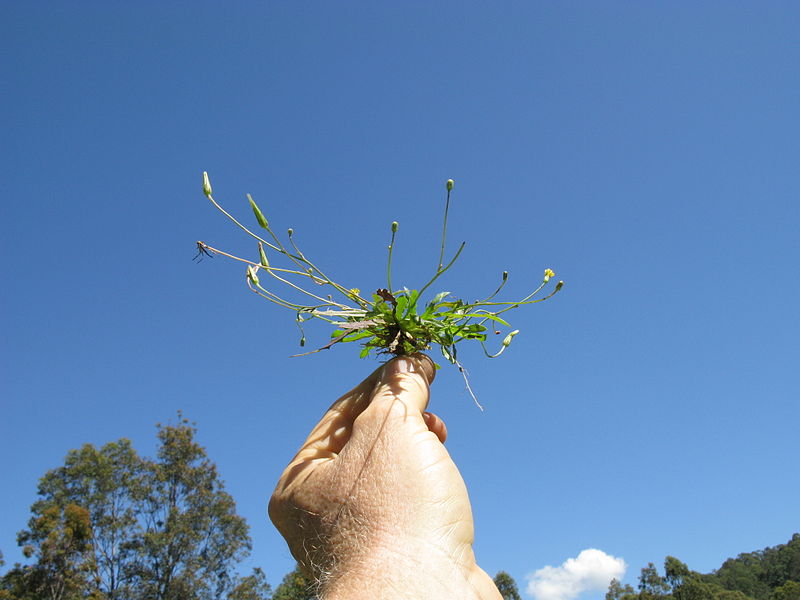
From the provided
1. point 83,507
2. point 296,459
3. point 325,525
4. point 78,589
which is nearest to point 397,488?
point 325,525

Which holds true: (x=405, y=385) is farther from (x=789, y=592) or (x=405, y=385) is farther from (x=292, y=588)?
(x=789, y=592)

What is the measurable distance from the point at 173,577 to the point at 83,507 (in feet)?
16.4

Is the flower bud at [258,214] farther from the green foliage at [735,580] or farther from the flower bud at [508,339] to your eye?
the green foliage at [735,580]

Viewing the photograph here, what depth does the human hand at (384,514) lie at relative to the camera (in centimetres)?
158

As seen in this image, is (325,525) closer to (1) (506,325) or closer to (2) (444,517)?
(2) (444,517)

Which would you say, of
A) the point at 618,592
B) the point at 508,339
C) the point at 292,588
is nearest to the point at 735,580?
the point at 618,592

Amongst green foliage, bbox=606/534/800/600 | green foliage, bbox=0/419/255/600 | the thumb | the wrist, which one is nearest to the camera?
the wrist

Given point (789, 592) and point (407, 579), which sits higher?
point (407, 579)

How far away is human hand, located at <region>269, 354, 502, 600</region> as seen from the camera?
1585mm

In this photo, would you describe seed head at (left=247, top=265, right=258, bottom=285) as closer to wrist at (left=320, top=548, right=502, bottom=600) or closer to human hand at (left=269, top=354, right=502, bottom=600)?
human hand at (left=269, top=354, right=502, bottom=600)

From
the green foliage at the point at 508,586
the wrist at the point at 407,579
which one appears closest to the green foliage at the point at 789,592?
the green foliage at the point at 508,586

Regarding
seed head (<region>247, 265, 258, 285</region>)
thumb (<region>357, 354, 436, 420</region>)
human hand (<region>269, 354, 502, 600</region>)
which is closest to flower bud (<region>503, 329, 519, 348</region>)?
thumb (<region>357, 354, 436, 420</region>)

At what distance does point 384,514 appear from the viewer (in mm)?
1761

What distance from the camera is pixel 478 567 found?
182 cm
